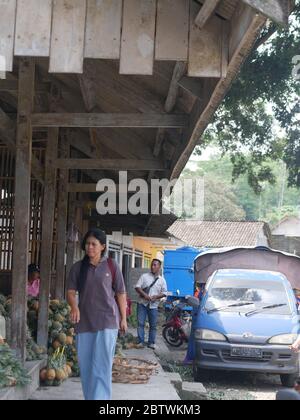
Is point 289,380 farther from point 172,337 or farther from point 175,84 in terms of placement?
point 172,337

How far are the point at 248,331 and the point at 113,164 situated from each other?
3.13 metres

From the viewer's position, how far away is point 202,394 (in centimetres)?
815

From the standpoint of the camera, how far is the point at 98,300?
18.5 feet

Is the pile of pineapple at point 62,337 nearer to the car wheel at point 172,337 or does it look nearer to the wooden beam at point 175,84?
the wooden beam at point 175,84

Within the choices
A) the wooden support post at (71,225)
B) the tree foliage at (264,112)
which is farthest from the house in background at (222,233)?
the wooden support post at (71,225)

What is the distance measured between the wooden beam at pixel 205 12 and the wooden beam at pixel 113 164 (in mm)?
4283

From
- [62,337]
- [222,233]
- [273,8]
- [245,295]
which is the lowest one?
[62,337]

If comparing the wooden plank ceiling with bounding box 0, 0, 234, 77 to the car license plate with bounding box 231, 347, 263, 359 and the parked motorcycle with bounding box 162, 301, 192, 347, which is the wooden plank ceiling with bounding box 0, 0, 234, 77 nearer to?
the car license plate with bounding box 231, 347, 263, 359

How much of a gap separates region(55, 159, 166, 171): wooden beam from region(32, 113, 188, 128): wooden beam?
224cm

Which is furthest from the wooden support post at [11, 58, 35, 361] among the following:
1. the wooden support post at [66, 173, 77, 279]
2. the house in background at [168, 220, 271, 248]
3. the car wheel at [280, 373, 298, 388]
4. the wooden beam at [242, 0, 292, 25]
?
the house in background at [168, 220, 271, 248]

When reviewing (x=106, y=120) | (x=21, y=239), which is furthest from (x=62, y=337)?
(x=106, y=120)

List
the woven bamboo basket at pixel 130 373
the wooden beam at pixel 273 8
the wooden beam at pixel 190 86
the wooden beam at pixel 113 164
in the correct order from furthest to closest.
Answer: the wooden beam at pixel 113 164, the woven bamboo basket at pixel 130 373, the wooden beam at pixel 190 86, the wooden beam at pixel 273 8

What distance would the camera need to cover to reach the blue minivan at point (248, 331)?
908 cm
